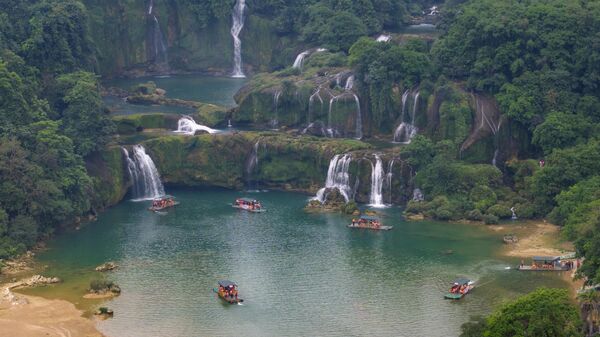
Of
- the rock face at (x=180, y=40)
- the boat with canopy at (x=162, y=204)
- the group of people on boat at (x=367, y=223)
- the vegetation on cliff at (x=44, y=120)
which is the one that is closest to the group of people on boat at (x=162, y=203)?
the boat with canopy at (x=162, y=204)

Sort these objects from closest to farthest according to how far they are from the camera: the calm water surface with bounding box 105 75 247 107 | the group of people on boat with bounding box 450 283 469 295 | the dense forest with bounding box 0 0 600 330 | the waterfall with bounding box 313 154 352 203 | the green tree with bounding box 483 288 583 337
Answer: the green tree with bounding box 483 288 583 337 < the group of people on boat with bounding box 450 283 469 295 < the dense forest with bounding box 0 0 600 330 < the waterfall with bounding box 313 154 352 203 < the calm water surface with bounding box 105 75 247 107

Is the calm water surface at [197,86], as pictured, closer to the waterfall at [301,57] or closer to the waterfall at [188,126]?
the waterfall at [301,57]

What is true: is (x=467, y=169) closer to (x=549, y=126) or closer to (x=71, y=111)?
(x=549, y=126)

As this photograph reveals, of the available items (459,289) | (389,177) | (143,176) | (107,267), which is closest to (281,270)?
(107,267)

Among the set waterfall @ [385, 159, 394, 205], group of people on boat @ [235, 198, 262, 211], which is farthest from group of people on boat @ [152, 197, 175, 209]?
waterfall @ [385, 159, 394, 205]

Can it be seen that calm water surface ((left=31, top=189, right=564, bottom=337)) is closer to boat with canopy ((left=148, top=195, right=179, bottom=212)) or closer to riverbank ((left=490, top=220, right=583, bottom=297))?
boat with canopy ((left=148, top=195, right=179, bottom=212))
